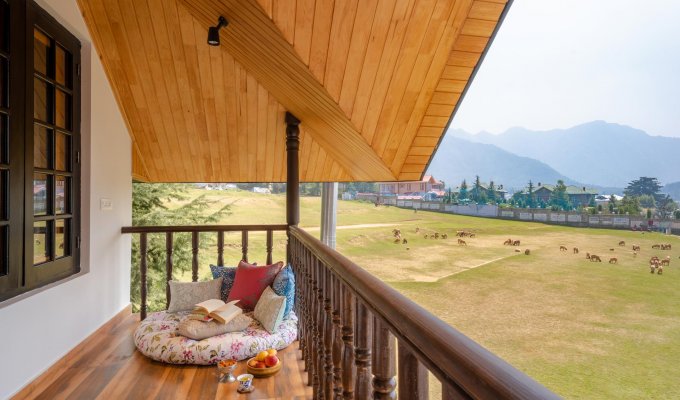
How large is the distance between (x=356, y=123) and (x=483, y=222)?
8.50 metres

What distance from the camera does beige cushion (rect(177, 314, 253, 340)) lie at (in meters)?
3.10

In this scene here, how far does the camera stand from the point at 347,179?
580 centimetres

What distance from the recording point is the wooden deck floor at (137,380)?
101 inches

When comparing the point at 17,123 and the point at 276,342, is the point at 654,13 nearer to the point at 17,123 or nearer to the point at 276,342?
the point at 276,342

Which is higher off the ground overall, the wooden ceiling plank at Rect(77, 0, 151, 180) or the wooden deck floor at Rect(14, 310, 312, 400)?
the wooden ceiling plank at Rect(77, 0, 151, 180)

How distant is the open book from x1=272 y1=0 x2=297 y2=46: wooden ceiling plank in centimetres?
202

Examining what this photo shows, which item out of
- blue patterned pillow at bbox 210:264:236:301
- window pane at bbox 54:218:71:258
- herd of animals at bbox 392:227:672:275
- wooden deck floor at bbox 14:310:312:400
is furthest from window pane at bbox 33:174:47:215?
herd of animals at bbox 392:227:672:275

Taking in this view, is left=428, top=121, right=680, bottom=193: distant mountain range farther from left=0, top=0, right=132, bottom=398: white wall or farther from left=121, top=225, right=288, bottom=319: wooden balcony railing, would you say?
left=0, top=0, right=132, bottom=398: white wall

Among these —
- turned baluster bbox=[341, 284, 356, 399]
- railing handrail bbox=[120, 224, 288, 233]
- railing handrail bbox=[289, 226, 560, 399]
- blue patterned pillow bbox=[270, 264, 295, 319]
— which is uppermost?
railing handrail bbox=[289, 226, 560, 399]

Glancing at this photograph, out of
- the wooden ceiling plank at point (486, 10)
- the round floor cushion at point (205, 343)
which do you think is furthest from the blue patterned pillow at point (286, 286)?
the wooden ceiling plank at point (486, 10)

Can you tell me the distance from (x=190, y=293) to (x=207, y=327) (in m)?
0.77

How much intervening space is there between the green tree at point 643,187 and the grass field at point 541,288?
1072mm

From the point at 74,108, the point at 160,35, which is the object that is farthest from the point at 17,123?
the point at 160,35

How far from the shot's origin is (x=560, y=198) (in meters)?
7.54
